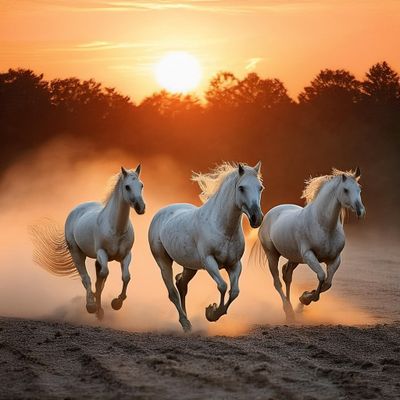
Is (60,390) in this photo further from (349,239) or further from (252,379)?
(349,239)

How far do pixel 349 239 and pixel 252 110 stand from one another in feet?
58.2

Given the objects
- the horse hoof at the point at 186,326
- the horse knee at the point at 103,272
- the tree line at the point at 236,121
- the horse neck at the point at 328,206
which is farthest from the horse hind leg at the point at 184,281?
the tree line at the point at 236,121

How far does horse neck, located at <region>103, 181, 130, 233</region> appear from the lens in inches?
559

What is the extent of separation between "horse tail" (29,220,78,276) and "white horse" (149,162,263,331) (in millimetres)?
3075

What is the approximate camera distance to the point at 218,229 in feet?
40.9

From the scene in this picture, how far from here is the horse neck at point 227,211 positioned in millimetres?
12398

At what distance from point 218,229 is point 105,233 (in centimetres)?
233

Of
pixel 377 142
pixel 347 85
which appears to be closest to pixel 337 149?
pixel 377 142

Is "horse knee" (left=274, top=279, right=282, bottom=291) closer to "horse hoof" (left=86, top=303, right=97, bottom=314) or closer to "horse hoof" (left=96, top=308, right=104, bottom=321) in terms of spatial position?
"horse hoof" (left=96, top=308, right=104, bottom=321)

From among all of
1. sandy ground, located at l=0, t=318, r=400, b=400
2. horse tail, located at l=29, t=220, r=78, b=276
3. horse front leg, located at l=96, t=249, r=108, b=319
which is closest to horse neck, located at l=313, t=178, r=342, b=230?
sandy ground, located at l=0, t=318, r=400, b=400

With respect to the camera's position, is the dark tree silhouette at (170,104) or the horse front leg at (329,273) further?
the dark tree silhouette at (170,104)

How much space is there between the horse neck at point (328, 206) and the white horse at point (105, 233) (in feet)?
7.35

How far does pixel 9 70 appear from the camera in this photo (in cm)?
5250

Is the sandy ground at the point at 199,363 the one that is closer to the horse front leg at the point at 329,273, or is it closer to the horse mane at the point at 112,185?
the horse front leg at the point at 329,273
